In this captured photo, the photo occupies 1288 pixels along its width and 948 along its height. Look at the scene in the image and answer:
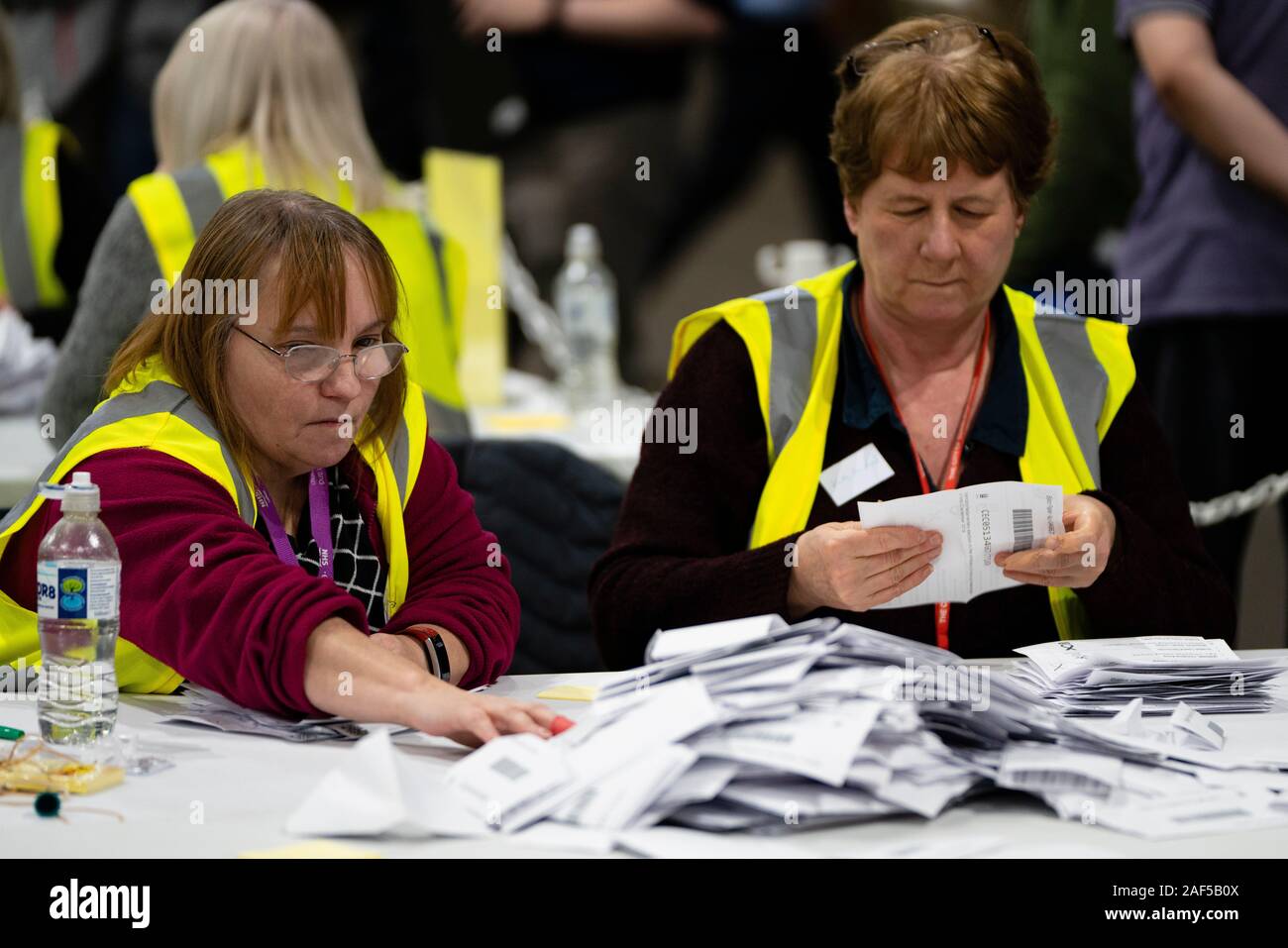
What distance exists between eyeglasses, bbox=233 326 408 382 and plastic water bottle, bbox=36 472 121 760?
0.87ft

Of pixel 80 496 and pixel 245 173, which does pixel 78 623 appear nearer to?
pixel 80 496

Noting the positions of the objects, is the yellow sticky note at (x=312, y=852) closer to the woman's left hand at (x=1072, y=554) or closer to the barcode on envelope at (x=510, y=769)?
the barcode on envelope at (x=510, y=769)

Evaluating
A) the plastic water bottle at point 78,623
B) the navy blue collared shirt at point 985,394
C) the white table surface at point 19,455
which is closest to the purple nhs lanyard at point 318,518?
the plastic water bottle at point 78,623

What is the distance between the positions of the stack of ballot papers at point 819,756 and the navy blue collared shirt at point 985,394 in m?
0.71

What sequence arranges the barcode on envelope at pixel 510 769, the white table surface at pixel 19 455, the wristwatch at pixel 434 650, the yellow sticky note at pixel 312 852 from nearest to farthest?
the yellow sticky note at pixel 312 852, the barcode on envelope at pixel 510 769, the wristwatch at pixel 434 650, the white table surface at pixel 19 455

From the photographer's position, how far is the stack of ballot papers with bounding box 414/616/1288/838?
136cm

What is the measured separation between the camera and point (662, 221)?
5.72 meters

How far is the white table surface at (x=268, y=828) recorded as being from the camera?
1.31m

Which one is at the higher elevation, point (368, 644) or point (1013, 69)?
point (1013, 69)

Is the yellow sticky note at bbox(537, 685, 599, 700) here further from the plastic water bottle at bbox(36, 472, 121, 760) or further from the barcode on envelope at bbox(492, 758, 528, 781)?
the plastic water bottle at bbox(36, 472, 121, 760)
